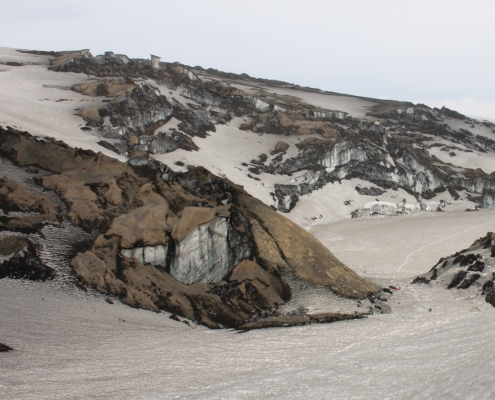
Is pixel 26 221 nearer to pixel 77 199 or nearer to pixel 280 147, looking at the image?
pixel 77 199

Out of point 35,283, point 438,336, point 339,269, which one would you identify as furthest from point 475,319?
point 35,283

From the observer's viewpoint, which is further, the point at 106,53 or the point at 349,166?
the point at 106,53

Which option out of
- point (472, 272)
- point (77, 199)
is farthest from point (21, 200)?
point (472, 272)

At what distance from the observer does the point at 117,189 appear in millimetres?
28688

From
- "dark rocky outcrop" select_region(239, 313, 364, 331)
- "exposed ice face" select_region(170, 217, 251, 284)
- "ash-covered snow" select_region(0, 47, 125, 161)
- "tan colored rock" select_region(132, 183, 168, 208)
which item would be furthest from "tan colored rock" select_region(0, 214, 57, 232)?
"ash-covered snow" select_region(0, 47, 125, 161)

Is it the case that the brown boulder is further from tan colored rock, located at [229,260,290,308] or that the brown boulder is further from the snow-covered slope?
tan colored rock, located at [229,260,290,308]

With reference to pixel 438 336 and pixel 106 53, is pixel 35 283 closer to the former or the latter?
pixel 438 336

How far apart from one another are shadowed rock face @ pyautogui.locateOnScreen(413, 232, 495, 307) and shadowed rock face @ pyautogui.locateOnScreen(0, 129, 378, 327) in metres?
6.51

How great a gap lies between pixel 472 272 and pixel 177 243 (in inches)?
911

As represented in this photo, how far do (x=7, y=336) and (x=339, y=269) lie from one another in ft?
73.2

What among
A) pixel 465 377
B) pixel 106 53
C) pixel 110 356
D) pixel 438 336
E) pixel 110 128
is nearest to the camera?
pixel 465 377

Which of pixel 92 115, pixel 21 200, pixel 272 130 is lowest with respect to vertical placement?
pixel 21 200

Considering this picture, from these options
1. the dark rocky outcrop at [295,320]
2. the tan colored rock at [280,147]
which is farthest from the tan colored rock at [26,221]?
the tan colored rock at [280,147]

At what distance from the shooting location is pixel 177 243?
2412 centimetres
